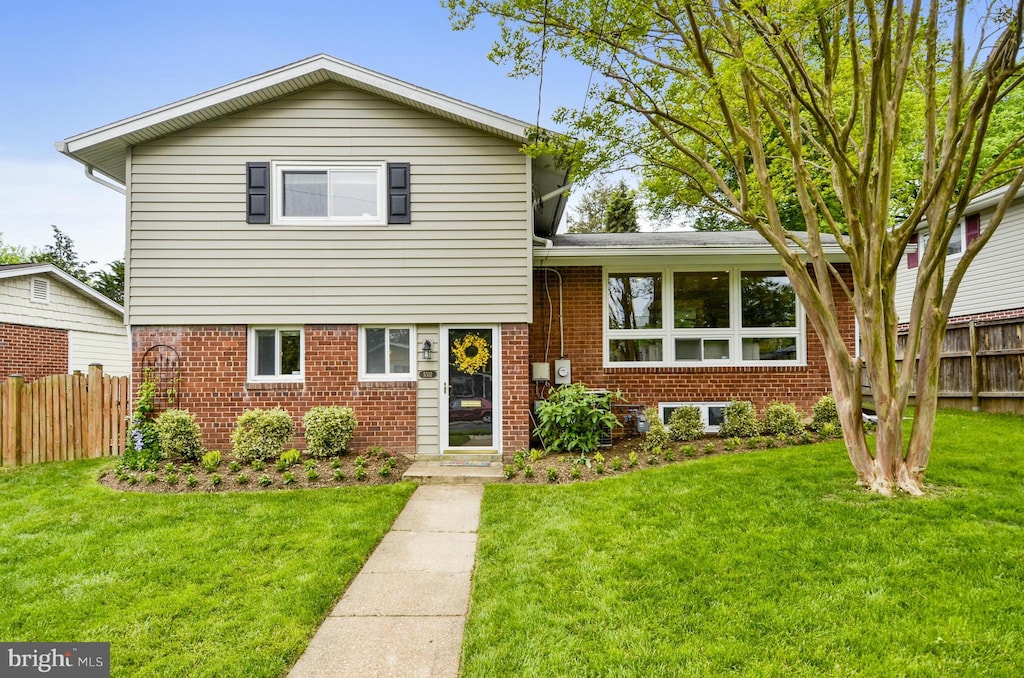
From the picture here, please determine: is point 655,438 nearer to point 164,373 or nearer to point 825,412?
point 825,412

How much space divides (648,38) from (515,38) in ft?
4.73

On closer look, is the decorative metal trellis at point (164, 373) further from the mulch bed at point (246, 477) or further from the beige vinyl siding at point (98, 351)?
the beige vinyl siding at point (98, 351)

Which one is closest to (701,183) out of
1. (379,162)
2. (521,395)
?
(521,395)

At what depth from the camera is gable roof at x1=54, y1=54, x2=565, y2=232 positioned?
268 inches

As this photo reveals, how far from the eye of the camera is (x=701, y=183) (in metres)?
5.83

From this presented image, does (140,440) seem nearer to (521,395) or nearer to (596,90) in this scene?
(521,395)

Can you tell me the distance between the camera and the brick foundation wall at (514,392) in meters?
7.17

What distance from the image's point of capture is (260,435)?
6.68 metres

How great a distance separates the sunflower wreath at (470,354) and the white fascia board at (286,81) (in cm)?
304

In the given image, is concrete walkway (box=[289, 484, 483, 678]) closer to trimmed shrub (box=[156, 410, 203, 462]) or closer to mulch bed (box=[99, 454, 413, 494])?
mulch bed (box=[99, 454, 413, 494])

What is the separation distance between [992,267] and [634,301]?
396 inches

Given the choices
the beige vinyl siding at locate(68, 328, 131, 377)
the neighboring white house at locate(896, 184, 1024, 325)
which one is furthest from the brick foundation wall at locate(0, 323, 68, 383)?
the neighboring white house at locate(896, 184, 1024, 325)

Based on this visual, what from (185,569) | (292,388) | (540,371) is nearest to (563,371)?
(540,371)

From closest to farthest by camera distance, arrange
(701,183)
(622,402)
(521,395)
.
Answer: (701,183) < (521,395) < (622,402)
